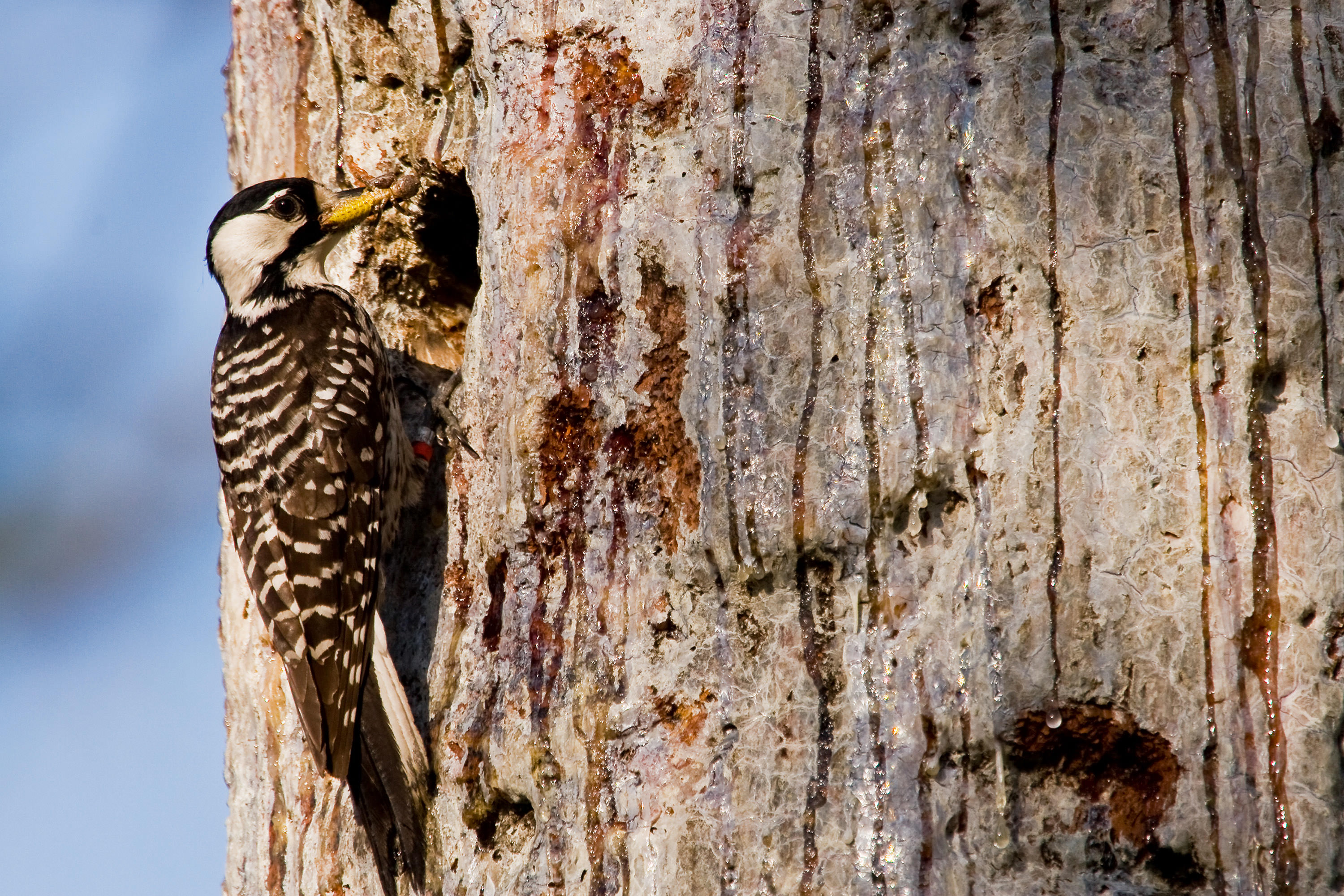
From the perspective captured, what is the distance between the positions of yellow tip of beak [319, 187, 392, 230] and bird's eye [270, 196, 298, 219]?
15 cm

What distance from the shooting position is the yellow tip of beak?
3.55 m

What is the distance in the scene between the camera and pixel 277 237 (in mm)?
3918

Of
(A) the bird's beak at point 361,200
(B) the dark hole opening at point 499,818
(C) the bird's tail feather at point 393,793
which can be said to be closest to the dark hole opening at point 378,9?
(A) the bird's beak at point 361,200

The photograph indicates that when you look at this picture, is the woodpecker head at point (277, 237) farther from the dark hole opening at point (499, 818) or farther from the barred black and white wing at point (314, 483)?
the dark hole opening at point (499, 818)

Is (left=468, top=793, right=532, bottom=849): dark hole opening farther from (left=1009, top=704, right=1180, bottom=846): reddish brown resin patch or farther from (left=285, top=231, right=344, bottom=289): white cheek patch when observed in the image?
(left=285, top=231, right=344, bottom=289): white cheek patch

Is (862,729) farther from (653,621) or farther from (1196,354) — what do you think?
(1196,354)

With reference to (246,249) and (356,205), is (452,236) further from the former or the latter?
(246,249)

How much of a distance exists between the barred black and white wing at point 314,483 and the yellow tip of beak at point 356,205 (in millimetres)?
289

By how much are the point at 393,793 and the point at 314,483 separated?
3.69ft

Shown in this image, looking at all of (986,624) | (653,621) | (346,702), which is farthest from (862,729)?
(346,702)

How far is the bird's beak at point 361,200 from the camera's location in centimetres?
354

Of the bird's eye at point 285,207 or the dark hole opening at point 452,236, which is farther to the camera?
the bird's eye at point 285,207

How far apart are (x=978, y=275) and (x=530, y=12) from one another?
1286 mm

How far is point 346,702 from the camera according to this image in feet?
9.44
